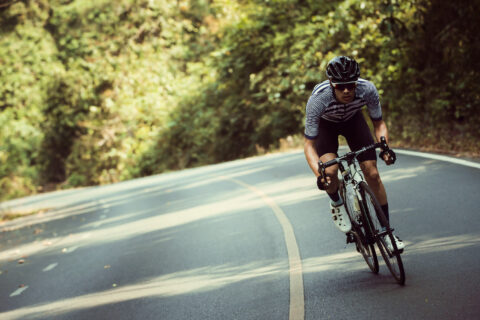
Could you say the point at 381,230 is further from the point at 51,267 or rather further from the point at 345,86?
the point at 51,267

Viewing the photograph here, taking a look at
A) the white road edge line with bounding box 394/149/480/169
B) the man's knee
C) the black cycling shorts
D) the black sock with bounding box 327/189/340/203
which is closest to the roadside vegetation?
the white road edge line with bounding box 394/149/480/169

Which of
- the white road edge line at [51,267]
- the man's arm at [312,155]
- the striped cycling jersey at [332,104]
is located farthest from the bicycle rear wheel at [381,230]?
the white road edge line at [51,267]

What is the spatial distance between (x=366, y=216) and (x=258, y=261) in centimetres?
221

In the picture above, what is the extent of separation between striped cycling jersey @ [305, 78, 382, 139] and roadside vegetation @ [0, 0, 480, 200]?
8687 millimetres

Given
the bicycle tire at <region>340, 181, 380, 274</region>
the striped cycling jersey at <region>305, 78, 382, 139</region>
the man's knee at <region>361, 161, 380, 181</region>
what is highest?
the striped cycling jersey at <region>305, 78, 382, 139</region>

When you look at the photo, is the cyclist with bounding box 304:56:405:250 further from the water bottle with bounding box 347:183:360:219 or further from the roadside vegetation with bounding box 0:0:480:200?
the roadside vegetation with bounding box 0:0:480:200

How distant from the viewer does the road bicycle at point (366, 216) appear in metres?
5.31

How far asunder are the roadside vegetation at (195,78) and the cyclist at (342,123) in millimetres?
8381

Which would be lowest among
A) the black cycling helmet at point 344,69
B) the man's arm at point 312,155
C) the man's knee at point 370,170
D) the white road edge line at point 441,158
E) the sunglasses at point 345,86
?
the white road edge line at point 441,158

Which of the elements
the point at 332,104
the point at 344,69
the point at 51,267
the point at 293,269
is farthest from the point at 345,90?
the point at 51,267

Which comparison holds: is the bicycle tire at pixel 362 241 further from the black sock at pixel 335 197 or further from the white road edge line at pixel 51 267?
the white road edge line at pixel 51 267

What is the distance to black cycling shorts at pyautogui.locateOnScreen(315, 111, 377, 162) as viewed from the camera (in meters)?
6.13

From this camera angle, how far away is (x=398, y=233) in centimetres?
741

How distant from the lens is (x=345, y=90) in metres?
5.38
